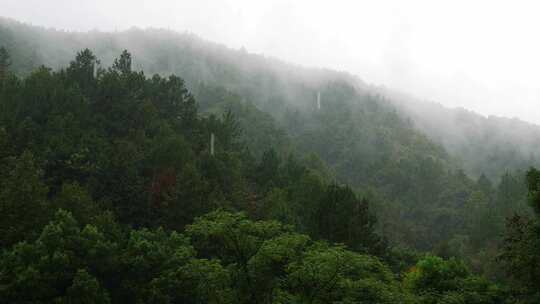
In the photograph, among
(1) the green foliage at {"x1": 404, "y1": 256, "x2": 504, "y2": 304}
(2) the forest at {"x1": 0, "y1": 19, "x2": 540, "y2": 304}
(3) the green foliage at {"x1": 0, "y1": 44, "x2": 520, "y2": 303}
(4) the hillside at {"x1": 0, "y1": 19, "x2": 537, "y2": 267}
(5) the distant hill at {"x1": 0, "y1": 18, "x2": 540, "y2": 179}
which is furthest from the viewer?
(5) the distant hill at {"x1": 0, "y1": 18, "x2": 540, "y2": 179}

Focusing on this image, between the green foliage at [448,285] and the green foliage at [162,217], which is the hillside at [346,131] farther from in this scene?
the green foliage at [448,285]

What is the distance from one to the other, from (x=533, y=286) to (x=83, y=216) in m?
21.7

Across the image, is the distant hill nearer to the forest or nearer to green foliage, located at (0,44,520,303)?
the forest

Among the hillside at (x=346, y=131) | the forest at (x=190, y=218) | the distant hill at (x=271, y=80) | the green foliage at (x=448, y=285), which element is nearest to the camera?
the forest at (x=190, y=218)

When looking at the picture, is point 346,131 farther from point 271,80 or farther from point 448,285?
point 448,285

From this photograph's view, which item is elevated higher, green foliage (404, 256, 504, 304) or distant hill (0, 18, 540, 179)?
distant hill (0, 18, 540, 179)

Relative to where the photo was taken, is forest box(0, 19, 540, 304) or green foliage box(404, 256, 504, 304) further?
green foliage box(404, 256, 504, 304)

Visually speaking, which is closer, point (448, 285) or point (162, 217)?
point (448, 285)

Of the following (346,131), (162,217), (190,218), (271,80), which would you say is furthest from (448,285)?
(271,80)

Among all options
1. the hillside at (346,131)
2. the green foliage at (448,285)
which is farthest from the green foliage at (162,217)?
the hillside at (346,131)

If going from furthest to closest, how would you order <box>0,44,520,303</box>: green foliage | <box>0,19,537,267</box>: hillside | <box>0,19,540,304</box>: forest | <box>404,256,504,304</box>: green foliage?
<box>0,19,537,267</box>: hillside < <box>404,256,504,304</box>: green foliage < <box>0,19,540,304</box>: forest < <box>0,44,520,303</box>: green foliage

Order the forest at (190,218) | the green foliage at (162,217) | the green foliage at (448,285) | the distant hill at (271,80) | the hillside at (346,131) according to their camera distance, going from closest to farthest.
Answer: the green foliage at (162,217), the forest at (190,218), the green foliage at (448,285), the hillside at (346,131), the distant hill at (271,80)

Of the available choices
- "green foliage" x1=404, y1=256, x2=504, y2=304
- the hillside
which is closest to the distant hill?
the hillside

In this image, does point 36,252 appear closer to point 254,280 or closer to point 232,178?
point 254,280
